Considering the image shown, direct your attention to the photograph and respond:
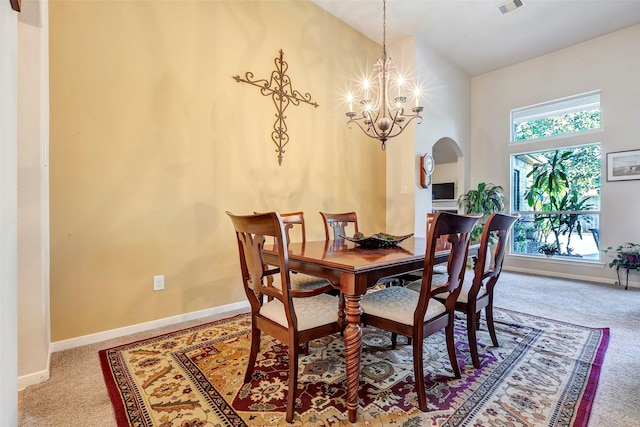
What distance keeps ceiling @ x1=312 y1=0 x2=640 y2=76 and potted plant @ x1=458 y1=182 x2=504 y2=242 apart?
2156 millimetres

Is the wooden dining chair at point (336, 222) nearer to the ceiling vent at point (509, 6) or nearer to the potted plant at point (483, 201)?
the potted plant at point (483, 201)

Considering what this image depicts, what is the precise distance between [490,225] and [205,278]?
7.72ft

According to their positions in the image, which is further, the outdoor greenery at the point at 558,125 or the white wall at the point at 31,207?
the outdoor greenery at the point at 558,125

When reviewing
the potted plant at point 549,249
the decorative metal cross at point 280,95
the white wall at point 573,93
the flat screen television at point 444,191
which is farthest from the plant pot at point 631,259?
the decorative metal cross at point 280,95

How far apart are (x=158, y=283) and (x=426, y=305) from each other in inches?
84.3

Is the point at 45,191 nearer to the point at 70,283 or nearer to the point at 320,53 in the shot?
the point at 70,283

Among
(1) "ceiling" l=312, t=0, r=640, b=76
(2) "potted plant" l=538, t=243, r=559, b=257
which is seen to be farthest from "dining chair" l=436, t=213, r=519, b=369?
(2) "potted plant" l=538, t=243, r=559, b=257

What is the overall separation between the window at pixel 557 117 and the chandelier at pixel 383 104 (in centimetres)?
220

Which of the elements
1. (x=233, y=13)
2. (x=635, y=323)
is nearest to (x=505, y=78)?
(x=635, y=323)

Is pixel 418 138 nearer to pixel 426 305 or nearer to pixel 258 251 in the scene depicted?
pixel 426 305

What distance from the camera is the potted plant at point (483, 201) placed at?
5012 mm

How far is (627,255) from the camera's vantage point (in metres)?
3.82

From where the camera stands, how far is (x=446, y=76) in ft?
16.2

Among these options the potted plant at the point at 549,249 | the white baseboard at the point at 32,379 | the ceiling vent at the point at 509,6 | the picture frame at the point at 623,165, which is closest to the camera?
the white baseboard at the point at 32,379
